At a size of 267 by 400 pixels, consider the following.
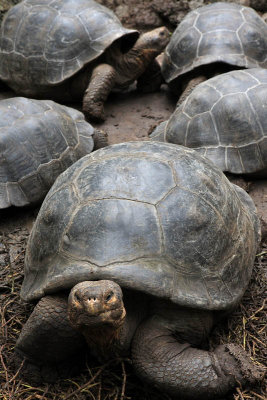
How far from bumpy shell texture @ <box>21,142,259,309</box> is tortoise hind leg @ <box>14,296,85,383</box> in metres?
0.11

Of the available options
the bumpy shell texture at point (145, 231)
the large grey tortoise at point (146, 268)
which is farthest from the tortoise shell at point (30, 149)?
the large grey tortoise at point (146, 268)

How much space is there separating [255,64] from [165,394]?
414 centimetres

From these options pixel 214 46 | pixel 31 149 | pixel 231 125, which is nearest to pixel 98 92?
pixel 214 46

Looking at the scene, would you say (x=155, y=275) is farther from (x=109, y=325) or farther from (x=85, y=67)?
(x=85, y=67)

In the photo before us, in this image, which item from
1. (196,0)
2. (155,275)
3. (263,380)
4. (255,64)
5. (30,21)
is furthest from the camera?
(196,0)

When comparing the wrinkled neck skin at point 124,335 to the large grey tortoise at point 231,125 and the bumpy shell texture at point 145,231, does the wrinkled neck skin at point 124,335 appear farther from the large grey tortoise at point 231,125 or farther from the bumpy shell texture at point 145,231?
the large grey tortoise at point 231,125

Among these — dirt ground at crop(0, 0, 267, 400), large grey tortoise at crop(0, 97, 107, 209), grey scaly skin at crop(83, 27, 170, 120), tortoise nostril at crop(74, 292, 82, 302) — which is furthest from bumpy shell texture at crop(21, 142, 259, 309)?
grey scaly skin at crop(83, 27, 170, 120)

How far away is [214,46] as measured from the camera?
595 centimetres

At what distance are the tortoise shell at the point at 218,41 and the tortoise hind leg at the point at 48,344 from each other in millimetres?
3838

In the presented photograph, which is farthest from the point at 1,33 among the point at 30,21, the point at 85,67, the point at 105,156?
the point at 105,156

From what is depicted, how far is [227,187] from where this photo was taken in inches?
134

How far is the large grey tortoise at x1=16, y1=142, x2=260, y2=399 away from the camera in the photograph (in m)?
2.80

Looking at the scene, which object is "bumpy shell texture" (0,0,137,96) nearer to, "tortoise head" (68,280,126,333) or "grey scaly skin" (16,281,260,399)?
"grey scaly skin" (16,281,260,399)

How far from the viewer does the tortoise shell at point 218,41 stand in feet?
19.4
